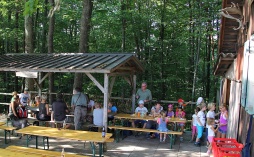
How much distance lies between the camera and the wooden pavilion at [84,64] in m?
7.41

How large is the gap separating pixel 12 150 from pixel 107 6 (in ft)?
29.7

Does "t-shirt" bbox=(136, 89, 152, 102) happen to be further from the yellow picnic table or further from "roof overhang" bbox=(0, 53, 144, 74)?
the yellow picnic table

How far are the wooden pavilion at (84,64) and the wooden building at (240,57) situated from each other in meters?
3.16

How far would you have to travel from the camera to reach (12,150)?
5121mm

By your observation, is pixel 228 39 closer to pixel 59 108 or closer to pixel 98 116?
pixel 98 116

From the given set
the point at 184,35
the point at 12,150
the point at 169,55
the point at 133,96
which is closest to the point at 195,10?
the point at 184,35

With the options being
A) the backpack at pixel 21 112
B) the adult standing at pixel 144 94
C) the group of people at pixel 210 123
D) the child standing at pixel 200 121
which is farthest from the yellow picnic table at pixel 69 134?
the adult standing at pixel 144 94

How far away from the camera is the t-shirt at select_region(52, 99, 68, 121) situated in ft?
24.9

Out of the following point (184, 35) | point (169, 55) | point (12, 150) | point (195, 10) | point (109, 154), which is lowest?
point (109, 154)

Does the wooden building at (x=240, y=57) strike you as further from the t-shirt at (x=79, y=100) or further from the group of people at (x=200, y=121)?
the t-shirt at (x=79, y=100)

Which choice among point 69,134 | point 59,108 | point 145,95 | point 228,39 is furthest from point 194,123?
point 59,108

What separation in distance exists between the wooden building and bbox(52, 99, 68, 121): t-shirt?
4988mm

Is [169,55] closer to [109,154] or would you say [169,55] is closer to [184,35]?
[184,35]

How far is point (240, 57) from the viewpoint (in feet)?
18.2
